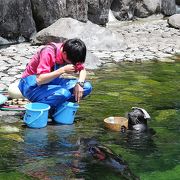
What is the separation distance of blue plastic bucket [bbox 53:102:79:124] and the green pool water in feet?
0.35

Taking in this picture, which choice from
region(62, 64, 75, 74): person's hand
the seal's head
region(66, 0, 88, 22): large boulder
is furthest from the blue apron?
region(66, 0, 88, 22): large boulder

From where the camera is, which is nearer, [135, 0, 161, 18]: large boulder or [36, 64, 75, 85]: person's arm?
[36, 64, 75, 85]: person's arm

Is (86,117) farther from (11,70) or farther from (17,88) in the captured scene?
(11,70)

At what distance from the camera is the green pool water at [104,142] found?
4.73 meters

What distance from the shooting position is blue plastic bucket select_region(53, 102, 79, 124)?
20.7ft

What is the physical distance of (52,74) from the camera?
5953mm

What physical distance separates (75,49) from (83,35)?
8.36 metres

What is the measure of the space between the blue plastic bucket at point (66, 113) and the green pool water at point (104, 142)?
0.11m

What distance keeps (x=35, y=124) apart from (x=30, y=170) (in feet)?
4.85

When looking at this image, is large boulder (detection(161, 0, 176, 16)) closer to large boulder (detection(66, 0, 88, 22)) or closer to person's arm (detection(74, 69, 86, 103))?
large boulder (detection(66, 0, 88, 22))

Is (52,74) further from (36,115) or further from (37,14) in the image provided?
(37,14)

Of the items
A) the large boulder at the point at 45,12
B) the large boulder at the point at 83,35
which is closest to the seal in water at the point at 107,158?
the large boulder at the point at 83,35

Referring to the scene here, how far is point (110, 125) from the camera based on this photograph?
6.19m

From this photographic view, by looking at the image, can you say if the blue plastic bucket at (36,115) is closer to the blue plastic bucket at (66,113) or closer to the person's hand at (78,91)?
the blue plastic bucket at (66,113)
